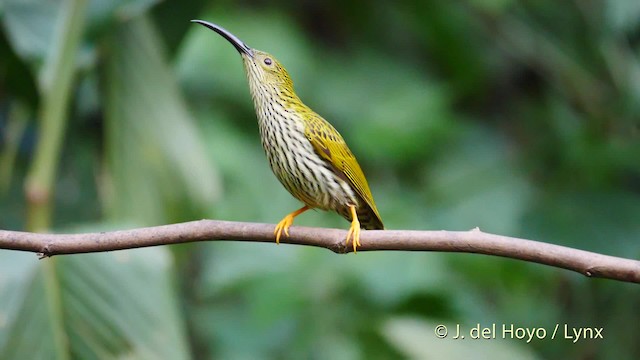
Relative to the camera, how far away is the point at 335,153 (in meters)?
3.13

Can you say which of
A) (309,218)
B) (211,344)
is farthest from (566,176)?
(211,344)

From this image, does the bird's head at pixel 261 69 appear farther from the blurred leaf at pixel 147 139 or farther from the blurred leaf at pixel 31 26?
the blurred leaf at pixel 31 26

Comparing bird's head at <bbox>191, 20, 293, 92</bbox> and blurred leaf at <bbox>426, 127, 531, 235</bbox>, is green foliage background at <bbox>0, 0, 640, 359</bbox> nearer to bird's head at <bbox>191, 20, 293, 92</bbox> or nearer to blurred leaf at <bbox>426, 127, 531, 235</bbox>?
blurred leaf at <bbox>426, 127, 531, 235</bbox>

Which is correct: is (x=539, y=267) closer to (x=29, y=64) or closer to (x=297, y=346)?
(x=297, y=346)

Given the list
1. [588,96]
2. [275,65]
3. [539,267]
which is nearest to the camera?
[275,65]

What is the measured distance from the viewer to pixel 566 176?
16.8 feet

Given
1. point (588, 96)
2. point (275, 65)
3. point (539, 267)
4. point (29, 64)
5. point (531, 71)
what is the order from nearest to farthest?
point (275, 65) → point (29, 64) → point (539, 267) → point (588, 96) → point (531, 71)

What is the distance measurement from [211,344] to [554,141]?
246 cm

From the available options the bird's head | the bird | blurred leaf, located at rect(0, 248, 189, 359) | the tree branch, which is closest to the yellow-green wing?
the bird

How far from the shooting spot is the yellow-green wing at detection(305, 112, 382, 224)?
10.2 feet

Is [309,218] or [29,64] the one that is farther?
[309,218]

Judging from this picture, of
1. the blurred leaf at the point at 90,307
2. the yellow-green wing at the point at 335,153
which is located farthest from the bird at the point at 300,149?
the blurred leaf at the point at 90,307

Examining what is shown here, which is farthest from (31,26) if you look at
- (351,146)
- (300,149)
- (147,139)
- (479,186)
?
(479,186)

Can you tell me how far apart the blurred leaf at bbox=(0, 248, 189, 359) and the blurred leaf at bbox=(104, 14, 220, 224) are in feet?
2.07
